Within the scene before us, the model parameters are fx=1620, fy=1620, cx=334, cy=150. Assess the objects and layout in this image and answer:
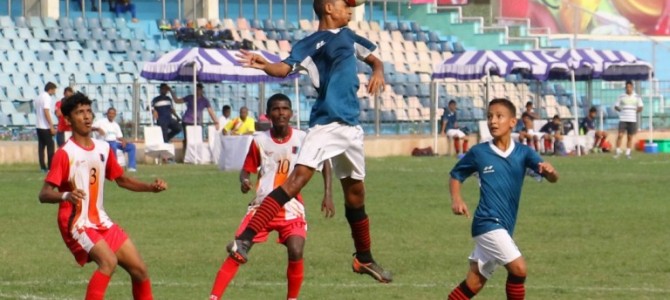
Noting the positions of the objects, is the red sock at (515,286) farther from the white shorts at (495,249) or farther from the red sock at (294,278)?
the red sock at (294,278)

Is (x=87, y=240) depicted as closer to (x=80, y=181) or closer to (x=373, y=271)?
(x=80, y=181)

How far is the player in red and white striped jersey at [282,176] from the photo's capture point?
13500mm

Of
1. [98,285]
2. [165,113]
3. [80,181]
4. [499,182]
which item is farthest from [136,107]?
[499,182]

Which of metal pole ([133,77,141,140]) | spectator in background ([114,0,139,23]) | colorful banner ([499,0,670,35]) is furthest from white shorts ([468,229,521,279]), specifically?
colorful banner ([499,0,670,35])

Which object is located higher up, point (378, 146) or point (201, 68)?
point (201, 68)

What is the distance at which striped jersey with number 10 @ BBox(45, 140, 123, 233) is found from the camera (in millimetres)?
11922

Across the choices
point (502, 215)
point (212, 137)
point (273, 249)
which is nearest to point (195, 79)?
point (212, 137)

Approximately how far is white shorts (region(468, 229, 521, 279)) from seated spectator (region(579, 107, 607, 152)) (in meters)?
33.1

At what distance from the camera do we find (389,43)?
52375mm

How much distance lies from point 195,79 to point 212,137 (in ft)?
4.95

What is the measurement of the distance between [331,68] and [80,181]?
2.07m

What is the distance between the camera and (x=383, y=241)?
65.2 feet

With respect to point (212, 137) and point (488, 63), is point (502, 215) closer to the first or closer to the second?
point (212, 137)

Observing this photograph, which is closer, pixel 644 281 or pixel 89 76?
pixel 644 281
